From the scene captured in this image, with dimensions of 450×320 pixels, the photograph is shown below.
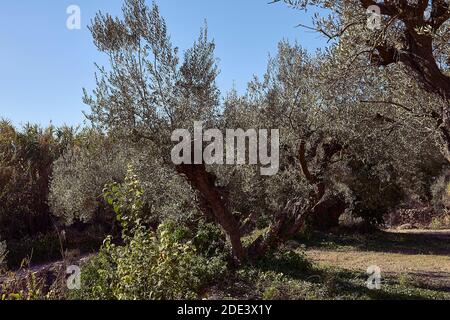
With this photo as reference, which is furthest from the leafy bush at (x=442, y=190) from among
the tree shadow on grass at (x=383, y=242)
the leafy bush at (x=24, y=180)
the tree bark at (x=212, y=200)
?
the leafy bush at (x=24, y=180)

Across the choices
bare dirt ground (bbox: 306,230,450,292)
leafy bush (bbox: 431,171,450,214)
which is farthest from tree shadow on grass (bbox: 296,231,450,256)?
leafy bush (bbox: 431,171,450,214)

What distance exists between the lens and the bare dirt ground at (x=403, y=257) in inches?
488

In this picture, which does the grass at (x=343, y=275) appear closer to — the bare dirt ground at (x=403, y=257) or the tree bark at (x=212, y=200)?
the bare dirt ground at (x=403, y=257)

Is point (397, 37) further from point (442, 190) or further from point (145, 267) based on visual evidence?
point (442, 190)

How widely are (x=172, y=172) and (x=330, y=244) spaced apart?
9.96 metres

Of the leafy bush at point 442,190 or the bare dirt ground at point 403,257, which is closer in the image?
the bare dirt ground at point 403,257

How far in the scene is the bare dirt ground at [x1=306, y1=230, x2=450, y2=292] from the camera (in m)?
12.4

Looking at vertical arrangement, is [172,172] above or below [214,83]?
below

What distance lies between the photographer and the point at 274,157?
459 inches

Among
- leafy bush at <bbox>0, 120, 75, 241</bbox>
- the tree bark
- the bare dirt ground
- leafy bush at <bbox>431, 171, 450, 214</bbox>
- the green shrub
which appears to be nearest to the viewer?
the green shrub

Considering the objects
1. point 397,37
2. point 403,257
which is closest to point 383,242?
point 403,257

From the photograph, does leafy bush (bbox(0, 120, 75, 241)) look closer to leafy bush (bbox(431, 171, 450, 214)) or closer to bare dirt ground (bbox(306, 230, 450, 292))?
bare dirt ground (bbox(306, 230, 450, 292))

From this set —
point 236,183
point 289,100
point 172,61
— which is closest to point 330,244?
point 236,183
